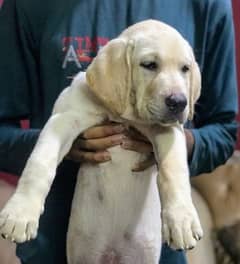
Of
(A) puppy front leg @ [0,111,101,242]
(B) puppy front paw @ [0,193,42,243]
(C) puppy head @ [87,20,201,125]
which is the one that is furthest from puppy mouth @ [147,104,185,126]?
(B) puppy front paw @ [0,193,42,243]

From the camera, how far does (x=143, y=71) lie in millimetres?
1043

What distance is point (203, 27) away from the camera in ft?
3.94

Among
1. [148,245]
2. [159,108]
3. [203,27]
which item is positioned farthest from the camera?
[203,27]

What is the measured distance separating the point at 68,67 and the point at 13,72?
0.38ft

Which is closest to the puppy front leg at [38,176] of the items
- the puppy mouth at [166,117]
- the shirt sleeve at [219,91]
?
the puppy mouth at [166,117]

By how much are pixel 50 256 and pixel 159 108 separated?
36cm

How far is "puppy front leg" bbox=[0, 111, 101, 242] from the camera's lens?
898 mm

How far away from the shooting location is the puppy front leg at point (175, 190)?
0.91 m

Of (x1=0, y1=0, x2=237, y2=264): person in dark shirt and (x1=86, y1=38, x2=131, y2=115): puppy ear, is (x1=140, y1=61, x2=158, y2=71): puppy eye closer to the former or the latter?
(x1=86, y1=38, x2=131, y2=115): puppy ear

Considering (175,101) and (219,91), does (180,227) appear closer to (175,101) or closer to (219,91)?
(175,101)

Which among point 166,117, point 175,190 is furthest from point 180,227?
point 166,117

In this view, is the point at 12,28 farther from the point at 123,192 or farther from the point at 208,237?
the point at 208,237

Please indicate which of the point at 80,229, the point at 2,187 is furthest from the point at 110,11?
the point at 2,187

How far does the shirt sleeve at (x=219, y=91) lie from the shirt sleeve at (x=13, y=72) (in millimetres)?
331
